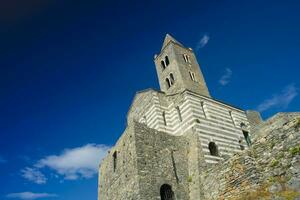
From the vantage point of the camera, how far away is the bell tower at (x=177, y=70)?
87.8ft

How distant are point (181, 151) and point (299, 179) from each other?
33.6ft

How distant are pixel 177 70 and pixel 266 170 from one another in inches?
688

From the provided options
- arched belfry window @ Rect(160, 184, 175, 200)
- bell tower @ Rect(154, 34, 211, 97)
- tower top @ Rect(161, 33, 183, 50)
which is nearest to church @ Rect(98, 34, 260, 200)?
arched belfry window @ Rect(160, 184, 175, 200)

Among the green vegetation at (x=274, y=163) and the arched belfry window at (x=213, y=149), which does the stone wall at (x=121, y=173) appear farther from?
the green vegetation at (x=274, y=163)

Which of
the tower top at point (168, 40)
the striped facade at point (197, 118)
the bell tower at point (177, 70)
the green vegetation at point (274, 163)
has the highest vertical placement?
the tower top at point (168, 40)

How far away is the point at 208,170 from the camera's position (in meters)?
15.7

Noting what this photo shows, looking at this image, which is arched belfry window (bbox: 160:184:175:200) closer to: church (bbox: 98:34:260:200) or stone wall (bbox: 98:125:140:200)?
church (bbox: 98:34:260:200)

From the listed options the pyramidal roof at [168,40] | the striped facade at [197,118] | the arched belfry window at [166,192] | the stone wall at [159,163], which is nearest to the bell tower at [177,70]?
the pyramidal roof at [168,40]

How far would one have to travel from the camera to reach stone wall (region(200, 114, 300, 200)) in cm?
979

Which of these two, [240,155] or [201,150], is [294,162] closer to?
[240,155]

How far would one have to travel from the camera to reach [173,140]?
19156 millimetres

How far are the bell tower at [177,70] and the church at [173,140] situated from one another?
0.37 feet

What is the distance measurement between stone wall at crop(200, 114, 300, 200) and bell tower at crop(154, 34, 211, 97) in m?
13.1

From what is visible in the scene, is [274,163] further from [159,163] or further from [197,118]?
[197,118]
